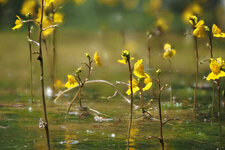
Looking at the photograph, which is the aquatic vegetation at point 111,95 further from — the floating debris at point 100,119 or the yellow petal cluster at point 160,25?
the yellow petal cluster at point 160,25

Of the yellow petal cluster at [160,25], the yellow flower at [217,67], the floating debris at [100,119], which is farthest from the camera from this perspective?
the yellow petal cluster at [160,25]

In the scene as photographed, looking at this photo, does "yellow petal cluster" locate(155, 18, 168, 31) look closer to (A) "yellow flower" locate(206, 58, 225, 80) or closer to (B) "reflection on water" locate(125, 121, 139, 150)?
(B) "reflection on water" locate(125, 121, 139, 150)

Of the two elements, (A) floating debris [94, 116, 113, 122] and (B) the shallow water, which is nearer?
(B) the shallow water

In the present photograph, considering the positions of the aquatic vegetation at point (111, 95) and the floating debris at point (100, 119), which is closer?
the aquatic vegetation at point (111, 95)

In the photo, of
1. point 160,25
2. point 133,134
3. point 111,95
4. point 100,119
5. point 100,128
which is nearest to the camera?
point 133,134

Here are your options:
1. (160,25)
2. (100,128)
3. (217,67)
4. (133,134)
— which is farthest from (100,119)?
(160,25)

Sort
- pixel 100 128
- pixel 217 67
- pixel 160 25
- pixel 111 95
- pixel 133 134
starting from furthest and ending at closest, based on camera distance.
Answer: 1. pixel 160 25
2. pixel 111 95
3. pixel 100 128
4. pixel 133 134
5. pixel 217 67

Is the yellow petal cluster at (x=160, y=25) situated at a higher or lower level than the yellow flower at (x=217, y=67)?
higher

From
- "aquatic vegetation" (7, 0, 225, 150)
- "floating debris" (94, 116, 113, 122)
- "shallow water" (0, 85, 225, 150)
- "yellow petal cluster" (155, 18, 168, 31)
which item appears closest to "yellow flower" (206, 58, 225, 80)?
"aquatic vegetation" (7, 0, 225, 150)

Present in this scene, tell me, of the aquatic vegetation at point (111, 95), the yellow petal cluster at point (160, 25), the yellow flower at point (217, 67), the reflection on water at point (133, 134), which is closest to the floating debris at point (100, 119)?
the aquatic vegetation at point (111, 95)

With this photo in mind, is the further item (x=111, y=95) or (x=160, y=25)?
(x=160, y=25)

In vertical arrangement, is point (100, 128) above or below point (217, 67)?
below

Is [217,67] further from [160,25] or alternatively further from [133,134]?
[160,25]
